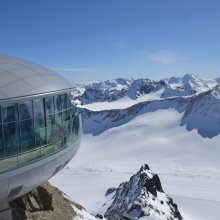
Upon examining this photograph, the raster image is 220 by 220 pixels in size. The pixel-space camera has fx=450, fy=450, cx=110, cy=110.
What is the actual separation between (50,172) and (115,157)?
16543 cm

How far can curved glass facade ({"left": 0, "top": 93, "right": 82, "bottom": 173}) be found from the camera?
1703 centimetres

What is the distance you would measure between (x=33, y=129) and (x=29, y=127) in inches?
11.9

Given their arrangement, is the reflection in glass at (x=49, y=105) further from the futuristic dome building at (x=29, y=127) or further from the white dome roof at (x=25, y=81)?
the white dome roof at (x=25, y=81)

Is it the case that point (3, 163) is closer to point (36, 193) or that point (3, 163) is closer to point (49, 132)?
point (49, 132)

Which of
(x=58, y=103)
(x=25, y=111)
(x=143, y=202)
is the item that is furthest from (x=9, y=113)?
(x=143, y=202)

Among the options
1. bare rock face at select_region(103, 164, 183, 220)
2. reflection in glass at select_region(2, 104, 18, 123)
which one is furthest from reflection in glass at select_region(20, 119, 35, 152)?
bare rock face at select_region(103, 164, 183, 220)

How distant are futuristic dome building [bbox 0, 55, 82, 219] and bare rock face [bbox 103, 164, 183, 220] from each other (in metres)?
38.2

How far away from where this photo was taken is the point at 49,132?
19.4m

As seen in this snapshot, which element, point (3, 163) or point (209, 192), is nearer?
point (3, 163)

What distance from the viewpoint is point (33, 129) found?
18219 millimetres

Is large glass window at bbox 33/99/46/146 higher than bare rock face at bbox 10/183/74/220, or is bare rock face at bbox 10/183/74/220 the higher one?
large glass window at bbox 33/99/46/146

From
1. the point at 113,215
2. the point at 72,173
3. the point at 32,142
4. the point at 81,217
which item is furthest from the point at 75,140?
the point at 72,173

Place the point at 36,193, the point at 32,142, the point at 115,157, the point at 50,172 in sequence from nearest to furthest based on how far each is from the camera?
1. the point at 32,142
2. the point at 50,172
3. the point at 36,193
4. the point at 115,157

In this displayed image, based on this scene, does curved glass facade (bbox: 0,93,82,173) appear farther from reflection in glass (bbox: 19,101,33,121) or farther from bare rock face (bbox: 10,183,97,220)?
bare rock face (bbox: 10,183,97,220)
